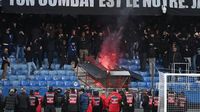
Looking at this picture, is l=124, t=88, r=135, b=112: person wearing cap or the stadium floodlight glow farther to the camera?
the stadium floodlight glow

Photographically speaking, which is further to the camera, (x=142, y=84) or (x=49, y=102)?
(x=142, y=84)

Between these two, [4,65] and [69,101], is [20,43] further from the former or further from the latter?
[69,101]

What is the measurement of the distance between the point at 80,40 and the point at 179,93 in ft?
25.6

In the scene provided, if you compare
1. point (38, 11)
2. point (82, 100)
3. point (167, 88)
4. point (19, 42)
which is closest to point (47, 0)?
point (38, 11)

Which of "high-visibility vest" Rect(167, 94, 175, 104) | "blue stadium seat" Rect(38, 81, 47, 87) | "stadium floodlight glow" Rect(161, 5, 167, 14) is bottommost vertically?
"blue stadium seat" Rect(38, 81, 47, 87)

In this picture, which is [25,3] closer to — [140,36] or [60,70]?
[60,70]

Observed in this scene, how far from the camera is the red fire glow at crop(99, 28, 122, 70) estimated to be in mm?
24672

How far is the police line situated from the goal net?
6598 mm

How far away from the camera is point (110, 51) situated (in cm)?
2514

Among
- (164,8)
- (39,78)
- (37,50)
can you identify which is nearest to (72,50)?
(37,50)

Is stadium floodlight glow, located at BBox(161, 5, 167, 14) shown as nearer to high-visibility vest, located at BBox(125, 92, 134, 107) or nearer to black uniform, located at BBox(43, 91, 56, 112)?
high-visibility vest, located at BBox(125, 92, 134, 107)

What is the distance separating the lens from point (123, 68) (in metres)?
23.8

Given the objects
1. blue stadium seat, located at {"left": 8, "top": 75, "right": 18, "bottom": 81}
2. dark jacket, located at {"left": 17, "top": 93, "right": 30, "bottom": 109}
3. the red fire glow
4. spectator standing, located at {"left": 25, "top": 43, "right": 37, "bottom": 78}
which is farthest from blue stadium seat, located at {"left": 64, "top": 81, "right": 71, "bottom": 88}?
dark jacket, located at {"left": 17, "top": 93, "right": 30, "bottom": 109}

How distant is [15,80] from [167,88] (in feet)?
25.1
